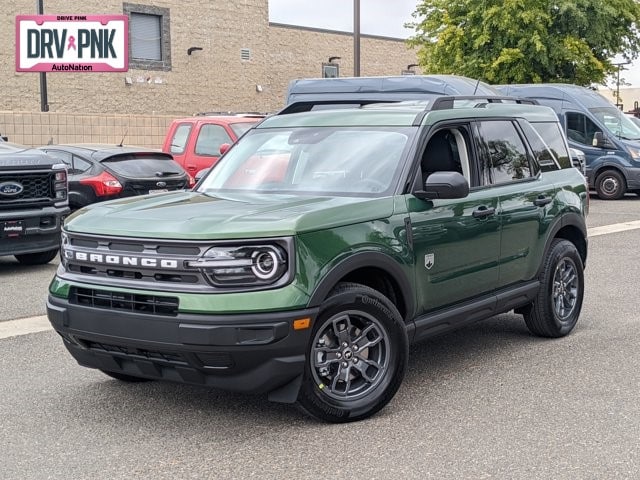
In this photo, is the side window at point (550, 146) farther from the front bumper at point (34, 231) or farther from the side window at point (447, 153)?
the front bumper at point (34, 231)

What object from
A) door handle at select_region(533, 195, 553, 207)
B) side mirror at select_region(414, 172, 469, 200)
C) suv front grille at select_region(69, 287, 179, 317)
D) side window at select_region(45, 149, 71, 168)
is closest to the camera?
suv front grille at select_region(69, 287, 179, 317)

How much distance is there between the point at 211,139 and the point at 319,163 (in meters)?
9.81

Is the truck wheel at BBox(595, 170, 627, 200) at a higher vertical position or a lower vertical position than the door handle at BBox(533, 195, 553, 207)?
lower

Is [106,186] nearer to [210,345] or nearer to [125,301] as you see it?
[125,301]

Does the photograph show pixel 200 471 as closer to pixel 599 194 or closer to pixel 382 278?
pixel 382 278

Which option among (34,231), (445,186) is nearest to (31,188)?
(34,231)

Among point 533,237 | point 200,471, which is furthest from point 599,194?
point 200,471

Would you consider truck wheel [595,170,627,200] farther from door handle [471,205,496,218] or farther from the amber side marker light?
the amber side marker light

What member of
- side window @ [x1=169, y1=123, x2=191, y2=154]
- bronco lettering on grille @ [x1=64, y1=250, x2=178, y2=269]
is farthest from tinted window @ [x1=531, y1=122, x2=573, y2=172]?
side window @ [x1=169, y1=123, x2=191, y2=154]

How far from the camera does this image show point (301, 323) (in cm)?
474

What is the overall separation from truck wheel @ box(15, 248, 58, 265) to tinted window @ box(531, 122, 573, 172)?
21.4 ft

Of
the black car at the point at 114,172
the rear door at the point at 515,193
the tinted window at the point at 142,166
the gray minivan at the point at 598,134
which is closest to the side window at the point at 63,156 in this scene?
the black car at the point at 114,172

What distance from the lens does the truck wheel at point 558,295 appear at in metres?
6.96

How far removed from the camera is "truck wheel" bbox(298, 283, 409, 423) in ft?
16.2
